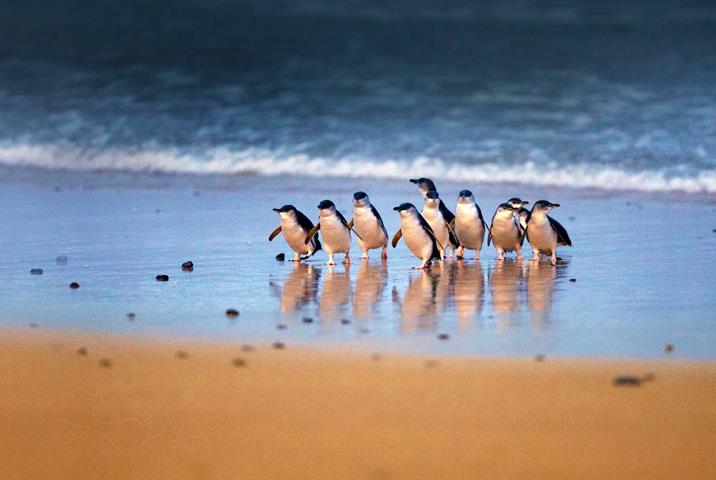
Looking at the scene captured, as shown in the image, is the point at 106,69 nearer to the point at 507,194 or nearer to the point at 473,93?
the point at 473,93

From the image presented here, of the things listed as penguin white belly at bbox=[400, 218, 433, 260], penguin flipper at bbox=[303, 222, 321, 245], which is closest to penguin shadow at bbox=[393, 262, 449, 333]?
penguin white belly at bbox=[400, 218, 433, 260]

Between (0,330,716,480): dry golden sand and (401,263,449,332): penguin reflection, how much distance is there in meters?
0.72

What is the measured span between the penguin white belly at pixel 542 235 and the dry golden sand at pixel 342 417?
309 centimetres

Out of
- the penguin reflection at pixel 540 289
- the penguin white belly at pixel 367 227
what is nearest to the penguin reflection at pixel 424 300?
the penguin reflection at pixel 540 289

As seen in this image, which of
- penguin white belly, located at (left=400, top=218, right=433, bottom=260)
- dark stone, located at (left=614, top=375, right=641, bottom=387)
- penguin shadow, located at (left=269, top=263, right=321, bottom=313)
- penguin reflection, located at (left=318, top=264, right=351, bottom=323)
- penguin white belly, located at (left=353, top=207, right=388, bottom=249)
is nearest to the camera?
dark stone, located at (left=614, top=375, right=641, bottom=387)

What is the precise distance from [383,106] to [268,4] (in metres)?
8.88

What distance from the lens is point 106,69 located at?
21.7m

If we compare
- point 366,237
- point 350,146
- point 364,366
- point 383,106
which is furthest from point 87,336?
point 383,106

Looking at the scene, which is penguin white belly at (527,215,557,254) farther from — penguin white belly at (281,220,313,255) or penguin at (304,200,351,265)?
penguin white belly at (281,220,313,255)

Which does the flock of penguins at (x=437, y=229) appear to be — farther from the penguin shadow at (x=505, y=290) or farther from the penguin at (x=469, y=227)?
the penguin shadow at (x=505, y=290)

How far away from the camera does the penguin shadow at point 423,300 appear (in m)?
6.39

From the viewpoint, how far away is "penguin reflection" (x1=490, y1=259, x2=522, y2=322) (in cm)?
686

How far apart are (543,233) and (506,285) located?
114 cm

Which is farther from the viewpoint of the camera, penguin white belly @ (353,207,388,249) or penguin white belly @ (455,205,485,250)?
penguin white belly @ (455,205,485,250)
